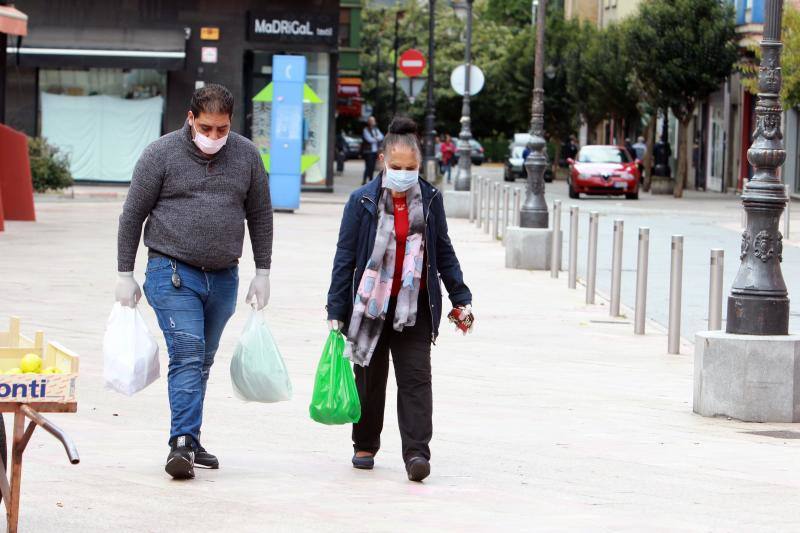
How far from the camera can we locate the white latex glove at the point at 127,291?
6984mm

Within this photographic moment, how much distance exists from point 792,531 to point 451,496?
1.38 meters

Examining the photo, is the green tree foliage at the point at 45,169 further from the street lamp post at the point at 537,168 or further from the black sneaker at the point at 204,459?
the black sneaker at the point at 204,459

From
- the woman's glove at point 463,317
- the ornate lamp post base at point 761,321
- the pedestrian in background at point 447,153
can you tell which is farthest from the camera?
the pedestrian in background at point 447,153

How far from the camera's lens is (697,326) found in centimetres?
1448

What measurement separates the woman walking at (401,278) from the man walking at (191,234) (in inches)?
19.6

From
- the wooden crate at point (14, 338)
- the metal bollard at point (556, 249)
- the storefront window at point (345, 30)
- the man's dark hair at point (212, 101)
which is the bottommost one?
the metal bollard at point (556, 249)

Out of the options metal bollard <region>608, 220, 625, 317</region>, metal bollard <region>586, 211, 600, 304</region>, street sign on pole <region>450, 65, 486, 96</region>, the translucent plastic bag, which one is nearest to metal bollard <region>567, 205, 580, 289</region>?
metal bollard <region>586, 211, 600, 304</region>

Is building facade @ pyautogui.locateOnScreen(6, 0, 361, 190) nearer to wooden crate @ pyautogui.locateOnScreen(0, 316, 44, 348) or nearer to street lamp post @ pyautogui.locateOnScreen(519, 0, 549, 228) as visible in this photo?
street lamp post @ pyautogui.locateOnScreen(519, 0, 549, 228)

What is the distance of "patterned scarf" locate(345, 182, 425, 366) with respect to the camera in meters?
7.12

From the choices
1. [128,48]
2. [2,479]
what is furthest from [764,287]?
[128,48]

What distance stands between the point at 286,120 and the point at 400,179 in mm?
22598

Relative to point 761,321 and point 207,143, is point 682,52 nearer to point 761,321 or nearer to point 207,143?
point 761,321

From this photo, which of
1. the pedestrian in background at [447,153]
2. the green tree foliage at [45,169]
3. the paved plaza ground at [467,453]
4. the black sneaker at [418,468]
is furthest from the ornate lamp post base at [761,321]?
the pedestrian in background at [447,153]

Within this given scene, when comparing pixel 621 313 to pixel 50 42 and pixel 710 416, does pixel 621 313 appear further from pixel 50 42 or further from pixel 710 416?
pixel 50 42
